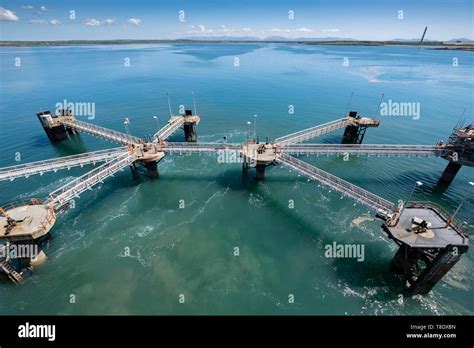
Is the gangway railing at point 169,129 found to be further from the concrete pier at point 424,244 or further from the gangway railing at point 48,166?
the concrete pier at point 424,244

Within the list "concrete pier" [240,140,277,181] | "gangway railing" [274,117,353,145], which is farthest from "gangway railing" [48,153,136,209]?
"gangway railing" [274,117,353,145]

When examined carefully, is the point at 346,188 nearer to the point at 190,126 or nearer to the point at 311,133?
the point at 311,133

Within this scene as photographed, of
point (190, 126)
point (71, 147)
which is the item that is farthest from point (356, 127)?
point (71, 147)

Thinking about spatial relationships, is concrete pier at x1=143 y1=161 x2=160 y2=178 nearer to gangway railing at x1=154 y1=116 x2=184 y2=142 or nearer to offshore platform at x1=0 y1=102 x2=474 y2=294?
offshore platform at x1=0 y1=102 x2=474 y2=294

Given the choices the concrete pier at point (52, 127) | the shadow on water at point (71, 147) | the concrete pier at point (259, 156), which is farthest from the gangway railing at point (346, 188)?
the concrete pier at point (52, 127)

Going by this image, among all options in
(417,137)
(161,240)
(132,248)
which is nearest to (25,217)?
(132,248)
